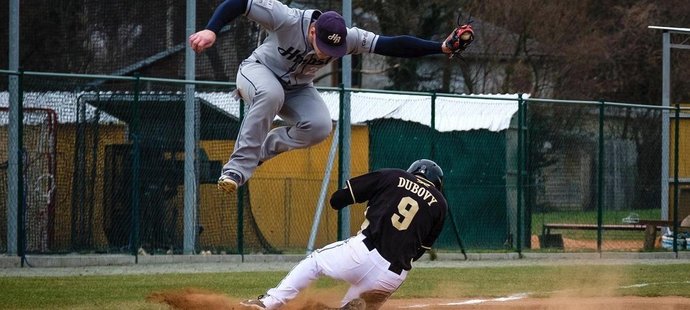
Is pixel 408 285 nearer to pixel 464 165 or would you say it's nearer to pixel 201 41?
pixel 201 41

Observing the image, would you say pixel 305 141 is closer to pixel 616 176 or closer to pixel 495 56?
pixel 616 176

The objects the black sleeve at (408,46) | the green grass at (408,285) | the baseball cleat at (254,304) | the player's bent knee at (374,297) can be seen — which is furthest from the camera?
the green grass at (408,285)

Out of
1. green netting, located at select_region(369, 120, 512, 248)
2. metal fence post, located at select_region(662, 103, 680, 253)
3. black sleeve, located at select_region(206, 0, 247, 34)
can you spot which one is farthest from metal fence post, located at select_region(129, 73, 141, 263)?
metal fence post, located at select_region(662, 103, 680, 253)

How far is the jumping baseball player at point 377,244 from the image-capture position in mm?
10266

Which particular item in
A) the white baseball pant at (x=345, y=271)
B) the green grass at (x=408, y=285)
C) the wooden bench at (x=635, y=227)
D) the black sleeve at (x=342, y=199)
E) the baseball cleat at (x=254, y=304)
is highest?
the black sleeve at (x=342, y=199)

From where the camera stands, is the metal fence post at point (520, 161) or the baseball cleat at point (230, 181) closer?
the baseball cleat at point (230, 181)

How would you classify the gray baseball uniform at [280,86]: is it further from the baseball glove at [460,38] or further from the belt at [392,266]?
the belt at [392,266]

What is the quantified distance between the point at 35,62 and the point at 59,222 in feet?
21.1

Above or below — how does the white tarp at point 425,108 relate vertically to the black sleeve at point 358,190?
above

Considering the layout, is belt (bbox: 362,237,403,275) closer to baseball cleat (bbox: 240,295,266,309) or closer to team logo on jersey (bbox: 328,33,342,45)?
baseball cleat (bbox: 240,295,266,309)

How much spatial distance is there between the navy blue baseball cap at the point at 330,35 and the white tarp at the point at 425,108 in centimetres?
962

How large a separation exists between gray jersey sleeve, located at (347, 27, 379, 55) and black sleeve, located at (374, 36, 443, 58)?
0.23 ft

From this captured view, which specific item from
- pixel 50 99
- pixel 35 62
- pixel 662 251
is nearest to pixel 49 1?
pixel 35 62

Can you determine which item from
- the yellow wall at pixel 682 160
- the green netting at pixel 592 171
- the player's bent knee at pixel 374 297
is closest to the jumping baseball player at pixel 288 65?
the player's bent knee at pixel 374 297
